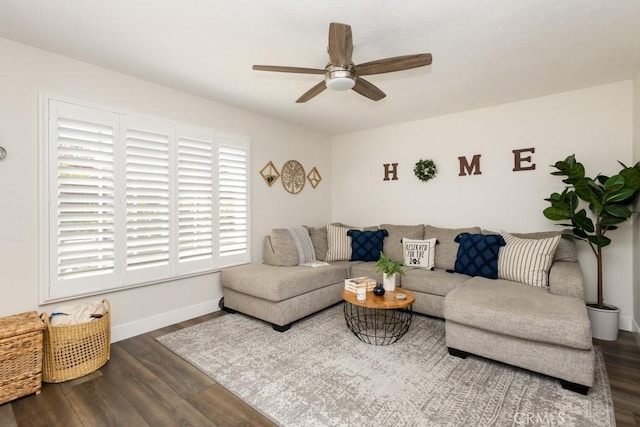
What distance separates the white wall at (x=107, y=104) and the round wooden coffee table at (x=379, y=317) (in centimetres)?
162

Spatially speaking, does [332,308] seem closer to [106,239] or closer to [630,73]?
[106,239]

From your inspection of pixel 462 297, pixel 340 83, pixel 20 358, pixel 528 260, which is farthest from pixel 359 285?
pixel 20 358

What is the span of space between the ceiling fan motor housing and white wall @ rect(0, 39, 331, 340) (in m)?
2.01

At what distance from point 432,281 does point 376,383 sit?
1.52m

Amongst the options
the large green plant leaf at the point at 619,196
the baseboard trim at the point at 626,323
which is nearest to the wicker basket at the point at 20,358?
the large green plant leaf at the point at 619,196

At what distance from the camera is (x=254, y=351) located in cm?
269

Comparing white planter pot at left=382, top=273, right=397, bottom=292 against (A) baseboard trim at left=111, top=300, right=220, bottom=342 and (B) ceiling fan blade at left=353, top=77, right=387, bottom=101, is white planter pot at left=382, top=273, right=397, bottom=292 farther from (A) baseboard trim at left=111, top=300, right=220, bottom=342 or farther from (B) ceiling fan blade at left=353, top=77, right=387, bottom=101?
(A) baseboard trim at left=111, top=300, right=220, bottom=342

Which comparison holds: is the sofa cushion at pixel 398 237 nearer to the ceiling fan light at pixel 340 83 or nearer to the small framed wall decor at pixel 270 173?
the small framed wall decor at pixel 270 173

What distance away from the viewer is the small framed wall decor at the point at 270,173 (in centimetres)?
430

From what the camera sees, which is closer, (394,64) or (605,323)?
(394,64)

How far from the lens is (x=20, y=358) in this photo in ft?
6.70

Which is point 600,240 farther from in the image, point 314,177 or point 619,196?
point 314,177

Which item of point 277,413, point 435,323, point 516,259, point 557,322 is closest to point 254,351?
point 277,413

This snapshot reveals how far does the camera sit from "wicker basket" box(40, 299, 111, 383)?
7.33ft
